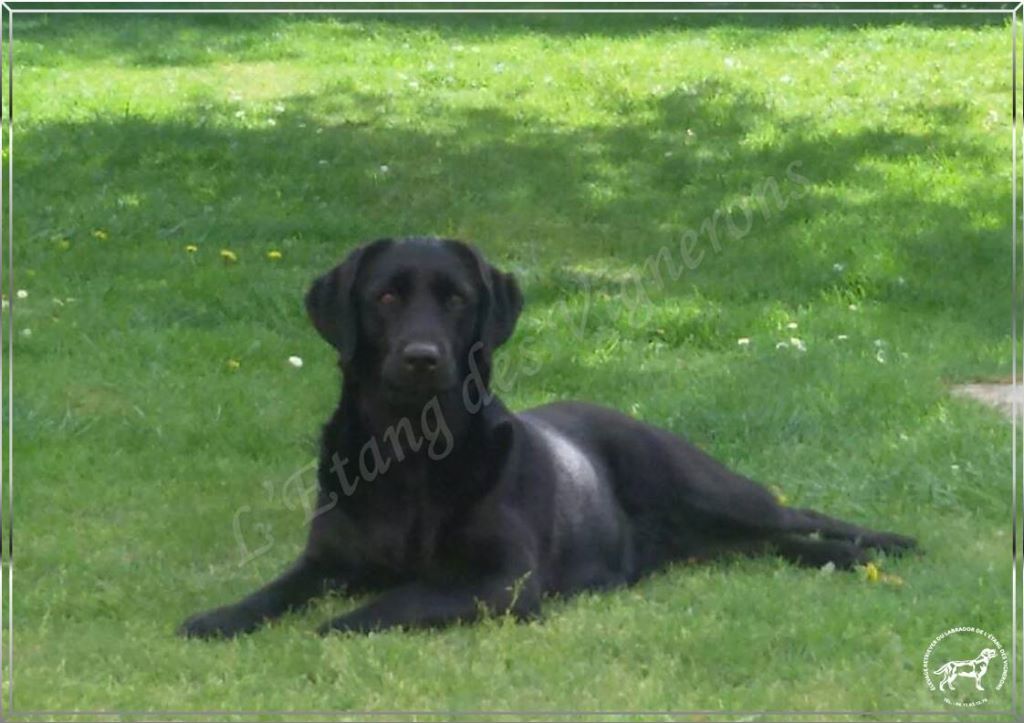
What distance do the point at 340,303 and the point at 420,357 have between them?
1.61ft

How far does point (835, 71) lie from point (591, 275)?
4.79 meters

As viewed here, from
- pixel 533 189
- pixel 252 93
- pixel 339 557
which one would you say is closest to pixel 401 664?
pixel 339 557

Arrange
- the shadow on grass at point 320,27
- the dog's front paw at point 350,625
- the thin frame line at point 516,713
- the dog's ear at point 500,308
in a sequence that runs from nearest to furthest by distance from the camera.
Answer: the thin frame line at point 516,713 < the dog's front paw at point 350,625 < the dog's ear at point 500,308 < the shadow on grass at point 320,27

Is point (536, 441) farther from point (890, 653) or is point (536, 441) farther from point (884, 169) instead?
point (884, 169)

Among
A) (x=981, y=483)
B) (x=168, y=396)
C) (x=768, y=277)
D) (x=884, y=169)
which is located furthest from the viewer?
(x=884, y=169)

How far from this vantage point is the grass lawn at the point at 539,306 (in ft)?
16.7

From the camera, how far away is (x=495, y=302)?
5816mm

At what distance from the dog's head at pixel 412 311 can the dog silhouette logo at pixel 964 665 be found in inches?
66.8

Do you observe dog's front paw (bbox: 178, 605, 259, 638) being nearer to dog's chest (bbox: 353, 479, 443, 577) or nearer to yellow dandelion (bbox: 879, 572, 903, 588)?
dog's chest (bbox: 353, 479, 443, 577)

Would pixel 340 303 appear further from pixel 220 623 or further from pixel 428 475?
pixel 220 623

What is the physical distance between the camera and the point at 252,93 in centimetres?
1401

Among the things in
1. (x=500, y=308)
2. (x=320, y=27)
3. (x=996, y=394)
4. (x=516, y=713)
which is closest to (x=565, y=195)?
(x=320, y=27)

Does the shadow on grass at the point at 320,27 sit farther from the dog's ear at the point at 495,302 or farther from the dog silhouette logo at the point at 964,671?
the dog silhouette logo at the point at 964,671

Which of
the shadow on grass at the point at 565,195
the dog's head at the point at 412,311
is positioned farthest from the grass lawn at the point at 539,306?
the dog's head at the point at 412,311
